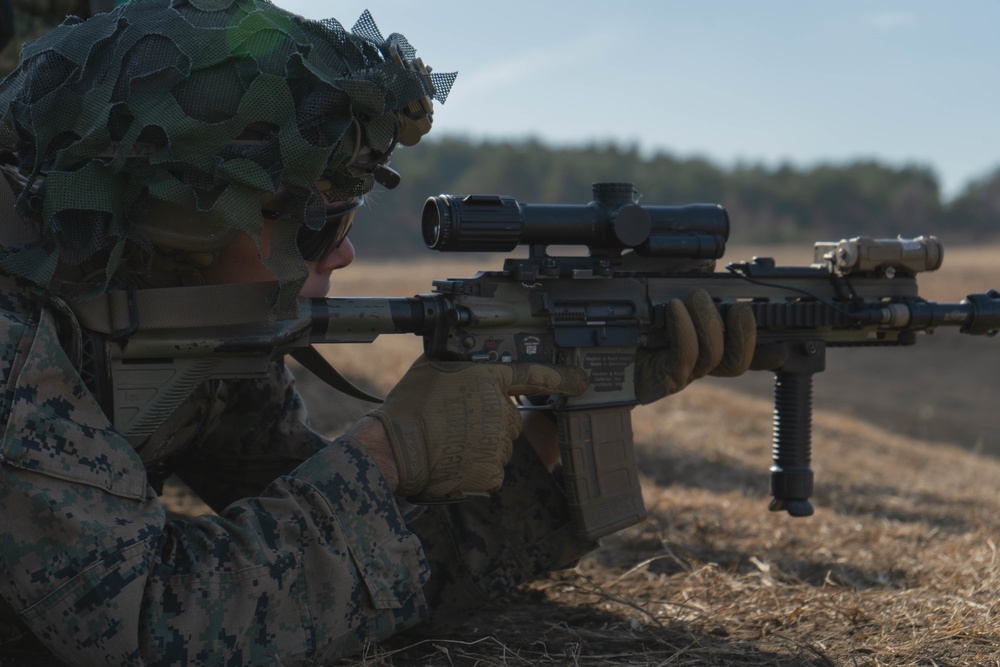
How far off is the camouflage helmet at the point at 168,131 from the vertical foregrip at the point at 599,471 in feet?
3.91

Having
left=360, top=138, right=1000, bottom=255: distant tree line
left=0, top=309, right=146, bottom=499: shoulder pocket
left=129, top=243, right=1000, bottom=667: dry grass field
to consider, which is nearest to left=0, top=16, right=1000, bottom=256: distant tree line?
left=360, top=138, right=1000, bottom=255: distant tree line

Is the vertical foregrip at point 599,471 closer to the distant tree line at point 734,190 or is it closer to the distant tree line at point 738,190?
the distant tree line at point 734,190

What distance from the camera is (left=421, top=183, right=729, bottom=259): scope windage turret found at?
10.5 feet

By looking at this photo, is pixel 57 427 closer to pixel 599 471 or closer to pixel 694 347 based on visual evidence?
pixel 599 471

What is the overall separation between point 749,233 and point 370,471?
168 feet

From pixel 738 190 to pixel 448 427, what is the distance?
61.8 metres

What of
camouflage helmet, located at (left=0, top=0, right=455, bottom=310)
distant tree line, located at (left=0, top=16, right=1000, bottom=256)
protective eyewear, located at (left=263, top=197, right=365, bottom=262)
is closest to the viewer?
camouflage helmet, located at (left=0, top=0, right=455, bottom=310)

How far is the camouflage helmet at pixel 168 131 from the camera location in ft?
8.36

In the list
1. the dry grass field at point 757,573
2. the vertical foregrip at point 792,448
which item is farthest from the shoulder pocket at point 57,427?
the vertical foregrip at point 792,448

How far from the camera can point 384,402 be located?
118 inches

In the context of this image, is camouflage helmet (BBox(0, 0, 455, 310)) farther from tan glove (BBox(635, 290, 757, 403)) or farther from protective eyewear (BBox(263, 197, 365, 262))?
tan glove (BBox(635, 290, 757, 403))

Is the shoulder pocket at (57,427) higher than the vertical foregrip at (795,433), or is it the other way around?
the shoulder pocket at (57,427)

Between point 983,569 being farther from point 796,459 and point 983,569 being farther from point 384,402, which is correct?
point 384,402

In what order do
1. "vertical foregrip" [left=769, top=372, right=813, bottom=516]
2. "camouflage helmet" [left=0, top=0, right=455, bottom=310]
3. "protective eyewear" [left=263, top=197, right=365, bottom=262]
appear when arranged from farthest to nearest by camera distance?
"vertical foregrip" [left=769, top=372, right=813, bottom=516], "protective eyewear" [left=263, top=197, right=365, bottom=262], "camouflage helmet" [left=0, top=0, right=455, bottom=310]
